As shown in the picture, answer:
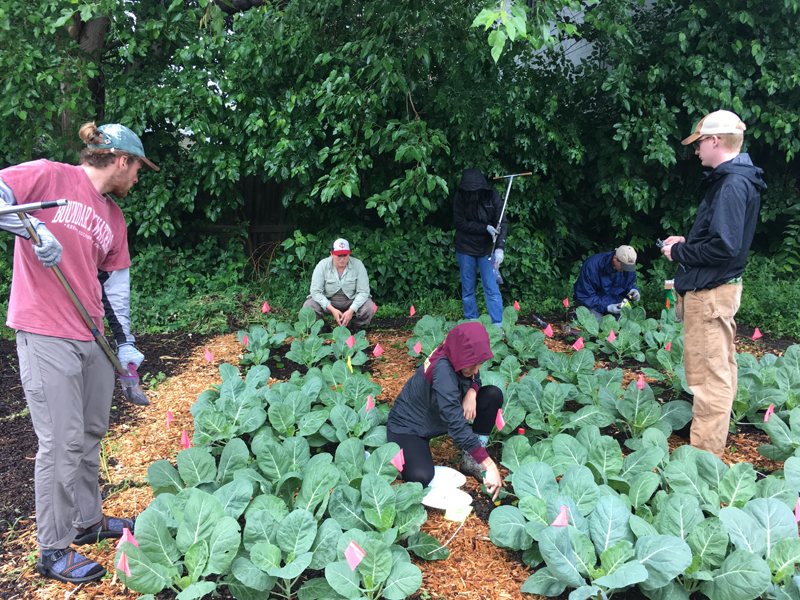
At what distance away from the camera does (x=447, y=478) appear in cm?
290

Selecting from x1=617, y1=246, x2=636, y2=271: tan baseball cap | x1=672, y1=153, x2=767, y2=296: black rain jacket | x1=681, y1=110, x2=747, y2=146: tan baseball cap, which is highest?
x1=681, y1=110, x2=747, y2=146: tan baseball cap

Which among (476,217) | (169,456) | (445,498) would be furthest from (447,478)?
(476,217)

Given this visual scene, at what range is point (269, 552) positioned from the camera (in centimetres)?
205

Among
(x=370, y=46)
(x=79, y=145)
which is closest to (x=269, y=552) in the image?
(x=370, y=46)

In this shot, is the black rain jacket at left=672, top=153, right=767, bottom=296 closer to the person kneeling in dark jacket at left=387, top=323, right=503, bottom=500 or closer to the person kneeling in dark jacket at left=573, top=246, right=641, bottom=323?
the person kneeling in dark jacket at left=387, top=323, right=503, bottom=500

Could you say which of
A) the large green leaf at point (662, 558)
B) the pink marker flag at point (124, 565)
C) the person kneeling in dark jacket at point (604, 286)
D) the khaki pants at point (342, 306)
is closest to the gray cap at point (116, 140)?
the pink marker flag at point (124, 565)

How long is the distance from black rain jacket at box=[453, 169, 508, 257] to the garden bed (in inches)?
46.3

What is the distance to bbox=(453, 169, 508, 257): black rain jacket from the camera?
18.1 ft

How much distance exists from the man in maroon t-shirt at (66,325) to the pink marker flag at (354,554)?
1104 millimetres

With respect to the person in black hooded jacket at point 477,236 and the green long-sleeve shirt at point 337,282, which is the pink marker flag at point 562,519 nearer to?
the green long-sleeve shirt at point 337,282

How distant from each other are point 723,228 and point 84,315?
9.98 ft

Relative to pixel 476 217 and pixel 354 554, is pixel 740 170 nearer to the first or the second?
pixel 354 554

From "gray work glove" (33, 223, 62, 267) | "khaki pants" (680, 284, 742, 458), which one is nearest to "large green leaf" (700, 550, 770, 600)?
"khaki pants" (680, 284, 742, 458)

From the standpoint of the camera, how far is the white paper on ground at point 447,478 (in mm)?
2852
